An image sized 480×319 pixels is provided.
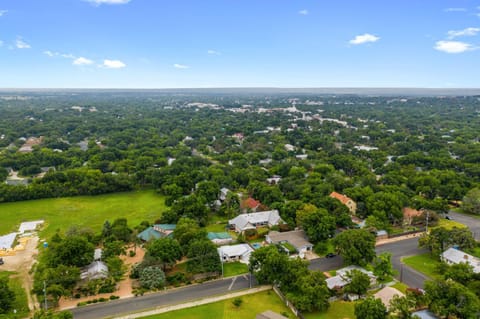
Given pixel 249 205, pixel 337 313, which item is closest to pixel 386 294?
pixel 337 313

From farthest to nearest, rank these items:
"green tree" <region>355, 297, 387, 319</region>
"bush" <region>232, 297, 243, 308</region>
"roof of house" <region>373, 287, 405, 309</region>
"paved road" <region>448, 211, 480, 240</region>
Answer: "paved road" <region>448, 211, 480, 240</region> < "bush" <region>232, 297, 243, 308</region> < "roof of house" <region>373, 287, 405, 309</region> < "green tree" <region>355, 297, 387, 319</region>

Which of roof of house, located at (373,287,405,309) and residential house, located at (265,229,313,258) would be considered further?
residential house, located at (265,229,313,258)

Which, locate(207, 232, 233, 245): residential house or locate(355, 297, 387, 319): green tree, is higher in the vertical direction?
locate(355, 297, 387, 319): green tree

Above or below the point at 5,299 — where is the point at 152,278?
below

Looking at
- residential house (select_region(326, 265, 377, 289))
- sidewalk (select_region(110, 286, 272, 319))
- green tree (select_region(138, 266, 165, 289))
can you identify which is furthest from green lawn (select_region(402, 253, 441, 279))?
green tree (select_region(138, 266, 165, 289))

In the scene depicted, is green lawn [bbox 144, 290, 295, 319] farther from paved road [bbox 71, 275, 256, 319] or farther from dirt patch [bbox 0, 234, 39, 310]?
dirt patch [bbox 0, 234, 39, 310]

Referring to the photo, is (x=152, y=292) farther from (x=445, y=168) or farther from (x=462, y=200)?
(x=445, y=168)

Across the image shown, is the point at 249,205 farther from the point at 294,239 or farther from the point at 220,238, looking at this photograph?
the point at 294,239
